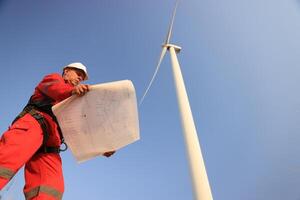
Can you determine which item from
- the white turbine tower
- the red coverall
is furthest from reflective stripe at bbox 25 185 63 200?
the white turbine tower

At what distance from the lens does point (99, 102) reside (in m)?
4.41

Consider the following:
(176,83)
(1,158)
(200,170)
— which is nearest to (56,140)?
(1,158)

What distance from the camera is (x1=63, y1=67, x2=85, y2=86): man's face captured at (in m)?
5.76

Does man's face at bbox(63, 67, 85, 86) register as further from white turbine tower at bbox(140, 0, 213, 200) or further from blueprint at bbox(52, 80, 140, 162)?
white turbine tower at bbox(140, 0, 213, 200)

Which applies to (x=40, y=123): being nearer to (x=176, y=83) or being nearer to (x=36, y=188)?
→ (x=36, y=188)

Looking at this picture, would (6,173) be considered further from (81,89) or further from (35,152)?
(81,89)

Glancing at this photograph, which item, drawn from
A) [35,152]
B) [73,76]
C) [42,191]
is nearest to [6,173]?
[42,191]

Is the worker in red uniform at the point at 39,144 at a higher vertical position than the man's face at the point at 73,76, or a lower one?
lower

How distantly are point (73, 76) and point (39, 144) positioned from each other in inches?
70.7

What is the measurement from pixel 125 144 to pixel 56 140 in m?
1.42

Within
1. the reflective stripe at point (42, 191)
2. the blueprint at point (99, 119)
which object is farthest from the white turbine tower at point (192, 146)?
the reflective stripe at point (42, 191)

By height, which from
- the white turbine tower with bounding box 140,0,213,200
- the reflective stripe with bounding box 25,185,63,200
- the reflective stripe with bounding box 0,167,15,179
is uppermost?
the white turbine tower with bounding box 140,0,213,200

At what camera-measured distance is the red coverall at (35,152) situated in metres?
3.99

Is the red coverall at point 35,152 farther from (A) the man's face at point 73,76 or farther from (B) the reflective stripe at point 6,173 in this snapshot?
(A) the man's face at point 73,76
